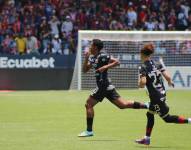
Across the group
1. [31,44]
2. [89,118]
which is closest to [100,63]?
[89,118]

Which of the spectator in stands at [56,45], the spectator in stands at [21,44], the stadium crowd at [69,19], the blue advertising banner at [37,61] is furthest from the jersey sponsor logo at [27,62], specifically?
the spectator in stands at [56,45]

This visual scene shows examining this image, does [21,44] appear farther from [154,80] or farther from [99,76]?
[154,80]

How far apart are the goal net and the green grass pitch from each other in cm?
314

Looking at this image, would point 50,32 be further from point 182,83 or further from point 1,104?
point 1,104

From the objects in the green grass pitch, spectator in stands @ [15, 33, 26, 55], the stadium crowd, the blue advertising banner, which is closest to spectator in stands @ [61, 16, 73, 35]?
the stadium crowd

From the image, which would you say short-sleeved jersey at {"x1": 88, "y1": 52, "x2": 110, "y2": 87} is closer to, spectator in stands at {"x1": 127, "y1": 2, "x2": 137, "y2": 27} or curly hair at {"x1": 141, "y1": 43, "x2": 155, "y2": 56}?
curly hair at {"x1": 141, "y1": 43, "x2": 155, "y2": 56}

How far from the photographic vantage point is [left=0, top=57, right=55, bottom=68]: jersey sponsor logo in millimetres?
29109

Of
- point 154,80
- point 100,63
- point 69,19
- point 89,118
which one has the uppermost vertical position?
point 69,19

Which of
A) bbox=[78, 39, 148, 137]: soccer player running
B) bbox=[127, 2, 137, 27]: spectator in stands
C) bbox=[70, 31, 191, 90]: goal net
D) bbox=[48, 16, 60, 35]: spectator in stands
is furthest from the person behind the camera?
bbox=[127, 2, 137, 27]: spectator in stands

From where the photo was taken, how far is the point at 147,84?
514 inches

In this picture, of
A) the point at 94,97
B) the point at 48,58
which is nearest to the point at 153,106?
the point at 94,97

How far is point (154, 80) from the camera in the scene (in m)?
13.0

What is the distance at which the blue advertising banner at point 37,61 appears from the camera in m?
29.1

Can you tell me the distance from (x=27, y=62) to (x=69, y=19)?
5.20 metres
